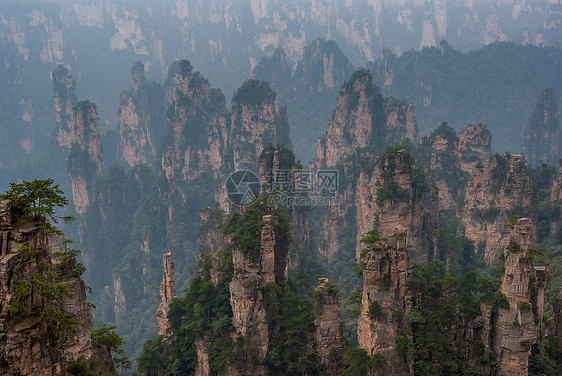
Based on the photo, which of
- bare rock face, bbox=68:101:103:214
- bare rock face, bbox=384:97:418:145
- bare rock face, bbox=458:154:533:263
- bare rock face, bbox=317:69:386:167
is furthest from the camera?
bare rock face, bbox=68:101:103:214

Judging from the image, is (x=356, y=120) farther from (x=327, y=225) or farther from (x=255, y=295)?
(x=255, y=295)

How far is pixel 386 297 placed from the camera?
26.0m

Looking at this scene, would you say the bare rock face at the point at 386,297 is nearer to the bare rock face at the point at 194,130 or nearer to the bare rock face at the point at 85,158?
the bare rock face at the point at 194,130

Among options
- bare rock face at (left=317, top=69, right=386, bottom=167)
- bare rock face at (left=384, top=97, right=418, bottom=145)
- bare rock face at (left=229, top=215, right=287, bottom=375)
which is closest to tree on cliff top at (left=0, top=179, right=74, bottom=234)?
bare rock face at (left=229, top=215, right=287, bottom=375)

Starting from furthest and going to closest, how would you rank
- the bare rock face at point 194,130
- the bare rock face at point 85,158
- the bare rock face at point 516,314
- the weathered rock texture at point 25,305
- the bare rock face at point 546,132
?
the bare rock face at point 546,132 < the bare rock face at point 85,158 < the bare rock face at point 194,130 < the bare rock face at point 516,314 < the weathered rock texture at point 25,305

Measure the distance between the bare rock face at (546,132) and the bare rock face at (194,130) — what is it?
49.1 meters

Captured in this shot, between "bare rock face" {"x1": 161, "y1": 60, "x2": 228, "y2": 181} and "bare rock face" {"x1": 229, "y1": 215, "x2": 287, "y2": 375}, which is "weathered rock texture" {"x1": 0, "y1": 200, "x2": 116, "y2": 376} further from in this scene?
"bare rock face" {"x1": 161, "y1": 60, "x2": 228, "y2": 181}

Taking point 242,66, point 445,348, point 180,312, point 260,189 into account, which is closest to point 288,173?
point 260,189

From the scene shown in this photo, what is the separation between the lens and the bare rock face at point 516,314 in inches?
967

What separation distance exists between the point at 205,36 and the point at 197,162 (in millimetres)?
87917

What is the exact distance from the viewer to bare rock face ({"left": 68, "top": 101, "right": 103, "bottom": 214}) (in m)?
85.4

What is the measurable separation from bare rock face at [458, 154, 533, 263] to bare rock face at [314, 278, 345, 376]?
21.3 metres

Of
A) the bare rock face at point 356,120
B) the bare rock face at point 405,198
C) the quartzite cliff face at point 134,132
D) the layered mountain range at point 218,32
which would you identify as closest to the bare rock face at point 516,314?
the bare rock face at point 405,198

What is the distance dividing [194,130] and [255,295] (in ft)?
192
